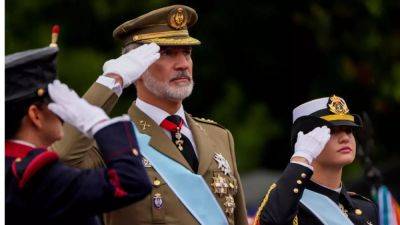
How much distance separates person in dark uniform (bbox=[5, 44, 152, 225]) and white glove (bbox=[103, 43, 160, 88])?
40 cm

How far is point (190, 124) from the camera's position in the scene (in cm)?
669

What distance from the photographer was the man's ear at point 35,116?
5.33 metres

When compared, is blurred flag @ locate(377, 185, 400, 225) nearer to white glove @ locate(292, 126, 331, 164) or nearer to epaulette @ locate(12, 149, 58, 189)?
white glove @ locate(292, 126, 331, 164)

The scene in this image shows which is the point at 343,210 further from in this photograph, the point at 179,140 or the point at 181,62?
the point at 181,62

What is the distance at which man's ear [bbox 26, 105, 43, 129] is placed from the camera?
17.5ft

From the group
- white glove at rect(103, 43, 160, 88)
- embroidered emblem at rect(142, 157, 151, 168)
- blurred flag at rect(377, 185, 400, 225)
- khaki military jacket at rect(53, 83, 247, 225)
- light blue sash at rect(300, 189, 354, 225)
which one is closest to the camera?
white glove at rect(103, 43, 160, 88)

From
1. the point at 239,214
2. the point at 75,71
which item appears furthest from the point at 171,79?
the point at 75,71

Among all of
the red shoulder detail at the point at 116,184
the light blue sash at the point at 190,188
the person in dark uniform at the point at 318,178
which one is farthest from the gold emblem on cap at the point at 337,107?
the red shoulder detail at the point at 116,184

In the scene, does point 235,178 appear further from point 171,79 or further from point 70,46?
point 70,46

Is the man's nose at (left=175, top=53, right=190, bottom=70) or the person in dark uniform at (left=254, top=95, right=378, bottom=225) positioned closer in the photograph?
the person in dark uniform at (left=254, top=95, right=378, bottom=225)

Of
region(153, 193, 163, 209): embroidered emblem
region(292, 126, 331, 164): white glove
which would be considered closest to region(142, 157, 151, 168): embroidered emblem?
region(153, 193, 163, 209): embroidered emblem

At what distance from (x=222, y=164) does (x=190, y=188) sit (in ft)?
0.88

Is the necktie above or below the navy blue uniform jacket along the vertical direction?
below

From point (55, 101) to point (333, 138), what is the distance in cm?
187
